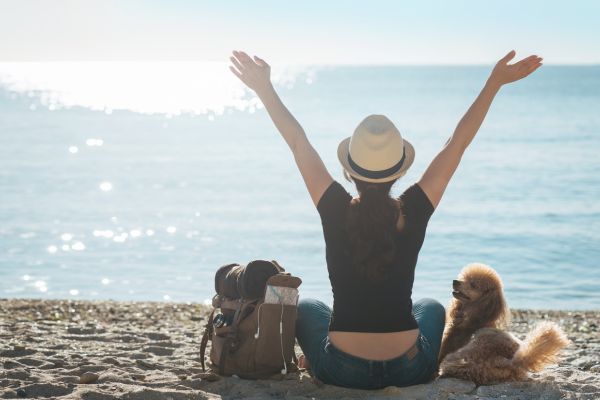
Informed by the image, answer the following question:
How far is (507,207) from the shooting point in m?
24.4

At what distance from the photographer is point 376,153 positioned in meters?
4.71

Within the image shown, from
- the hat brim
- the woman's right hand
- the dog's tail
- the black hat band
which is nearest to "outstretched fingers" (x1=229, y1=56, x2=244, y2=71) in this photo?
the hat brim

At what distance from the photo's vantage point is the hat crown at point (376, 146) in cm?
470

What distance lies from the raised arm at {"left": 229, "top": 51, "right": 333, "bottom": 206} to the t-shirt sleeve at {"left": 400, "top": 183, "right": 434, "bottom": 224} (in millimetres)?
434

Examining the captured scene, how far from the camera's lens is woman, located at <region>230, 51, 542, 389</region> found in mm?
4668

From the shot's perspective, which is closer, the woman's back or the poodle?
the woman's back

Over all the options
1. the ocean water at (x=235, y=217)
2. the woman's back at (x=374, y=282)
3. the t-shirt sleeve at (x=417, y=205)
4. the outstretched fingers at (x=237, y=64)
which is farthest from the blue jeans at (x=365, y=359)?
the ocean water at (x=235, y=217)

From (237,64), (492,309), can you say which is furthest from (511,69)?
(237,64)

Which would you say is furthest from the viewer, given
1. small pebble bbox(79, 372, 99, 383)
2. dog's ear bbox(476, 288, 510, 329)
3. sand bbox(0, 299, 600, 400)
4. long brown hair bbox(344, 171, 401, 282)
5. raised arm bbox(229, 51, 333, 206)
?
dog's ear bbox(476, 288, 510, 329)

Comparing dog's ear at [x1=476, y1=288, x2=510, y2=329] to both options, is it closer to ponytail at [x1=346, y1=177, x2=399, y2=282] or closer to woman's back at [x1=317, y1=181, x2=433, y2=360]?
woman's back at [x1=317, y1=181, x2=433, y2=360]

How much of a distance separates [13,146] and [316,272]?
32108 millimetres

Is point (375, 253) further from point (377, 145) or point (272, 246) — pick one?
point (272, 246)

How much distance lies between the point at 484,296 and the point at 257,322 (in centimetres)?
141

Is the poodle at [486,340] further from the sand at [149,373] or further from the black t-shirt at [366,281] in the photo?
the black t-shirt at [366,281]
